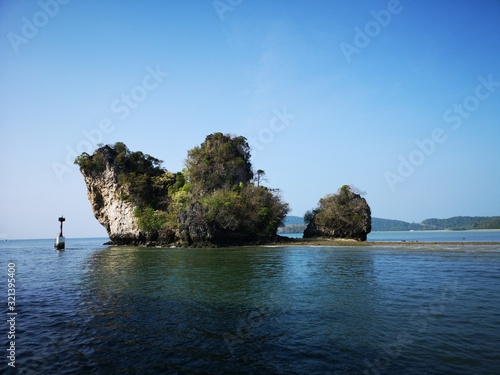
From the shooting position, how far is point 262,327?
1010 cm

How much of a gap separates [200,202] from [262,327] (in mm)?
51879

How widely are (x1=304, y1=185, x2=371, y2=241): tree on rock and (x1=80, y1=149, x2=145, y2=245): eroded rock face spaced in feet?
142

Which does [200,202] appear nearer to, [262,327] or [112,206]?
[112,206]

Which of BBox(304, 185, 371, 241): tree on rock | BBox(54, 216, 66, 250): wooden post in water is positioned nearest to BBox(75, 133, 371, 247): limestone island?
BBox(304, 185, 371, 241): tree on rock

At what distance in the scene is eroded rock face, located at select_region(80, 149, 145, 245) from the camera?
236ft

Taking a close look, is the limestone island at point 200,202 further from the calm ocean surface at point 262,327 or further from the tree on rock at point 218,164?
the calm ocean surface at point 262,327

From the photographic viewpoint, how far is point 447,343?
8391 millimetres

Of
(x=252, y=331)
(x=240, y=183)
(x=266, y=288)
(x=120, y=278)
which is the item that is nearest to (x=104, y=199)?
(x=240, y=183)

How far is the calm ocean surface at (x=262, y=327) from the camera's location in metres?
7.36

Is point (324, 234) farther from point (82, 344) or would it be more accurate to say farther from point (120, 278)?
point (82, 344)

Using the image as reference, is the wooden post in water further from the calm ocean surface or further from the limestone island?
the calm ocean surface

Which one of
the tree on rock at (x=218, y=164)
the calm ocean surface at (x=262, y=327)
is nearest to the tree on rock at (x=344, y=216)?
the tree on rock at (x=218, y=164)

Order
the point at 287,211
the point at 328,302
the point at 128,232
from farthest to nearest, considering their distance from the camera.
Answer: the point at 128,232 < the point at 287,211 < the point at 328,302

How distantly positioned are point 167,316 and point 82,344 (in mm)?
3277
